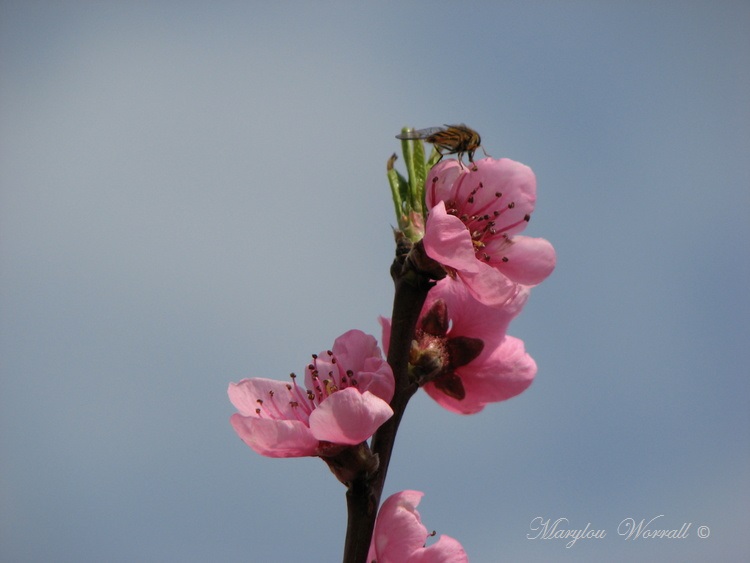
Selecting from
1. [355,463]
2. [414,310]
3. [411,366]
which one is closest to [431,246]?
[414,310]

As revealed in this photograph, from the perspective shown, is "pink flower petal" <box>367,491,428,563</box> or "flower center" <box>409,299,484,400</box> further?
"flower center" <box>409,299,484,400</box>

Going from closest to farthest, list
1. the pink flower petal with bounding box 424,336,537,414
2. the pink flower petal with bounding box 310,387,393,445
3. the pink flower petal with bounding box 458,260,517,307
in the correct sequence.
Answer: the pink flower petal with bounding box 310,387,393,445
the pink flower petal with bounding box 458,260,517,307
the pink flower petal with bounding box 424,336,537,414

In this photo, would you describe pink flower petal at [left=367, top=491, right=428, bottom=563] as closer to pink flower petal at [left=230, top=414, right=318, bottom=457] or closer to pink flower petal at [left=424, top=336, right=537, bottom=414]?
pink flower petal at [left=230, top=414, right=318, bottom=457]

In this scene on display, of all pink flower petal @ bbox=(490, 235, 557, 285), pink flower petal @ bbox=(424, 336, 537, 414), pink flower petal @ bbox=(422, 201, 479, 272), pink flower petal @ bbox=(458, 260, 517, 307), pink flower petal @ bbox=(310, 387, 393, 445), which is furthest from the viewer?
pink flower petal @ bbox=(424, 336, 537, 414)

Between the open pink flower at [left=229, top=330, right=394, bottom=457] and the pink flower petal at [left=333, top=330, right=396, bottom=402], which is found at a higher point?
the pink flower petal at [left=333, top=330, right=396, bottom=402]

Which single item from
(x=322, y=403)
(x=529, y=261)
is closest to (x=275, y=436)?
(x=322, y=403)

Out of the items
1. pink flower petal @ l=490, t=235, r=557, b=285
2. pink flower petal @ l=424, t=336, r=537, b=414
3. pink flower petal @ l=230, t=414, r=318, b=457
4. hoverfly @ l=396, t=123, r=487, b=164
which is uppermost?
hoverfly @ l=396, t=123, r=487, b=164

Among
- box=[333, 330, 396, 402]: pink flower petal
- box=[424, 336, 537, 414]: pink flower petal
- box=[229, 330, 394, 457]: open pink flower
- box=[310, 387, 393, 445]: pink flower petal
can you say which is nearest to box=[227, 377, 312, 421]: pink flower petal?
box=[229, 330, 394, 457]: open pink flower
